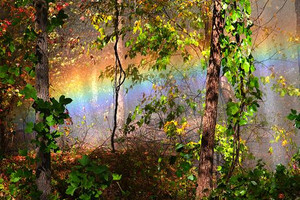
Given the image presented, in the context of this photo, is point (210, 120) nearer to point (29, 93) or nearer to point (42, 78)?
point (42, 78)

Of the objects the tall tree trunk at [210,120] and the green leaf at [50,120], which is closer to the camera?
the green leaf at [50,120]

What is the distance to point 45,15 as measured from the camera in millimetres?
3836

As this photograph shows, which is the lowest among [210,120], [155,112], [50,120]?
[50,120]

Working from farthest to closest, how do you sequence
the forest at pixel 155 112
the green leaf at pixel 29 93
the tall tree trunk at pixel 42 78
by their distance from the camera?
the tall tree trunk at pixel 42 78 < the forest at pixel 155 112 < the green leaf at pixel 29 93

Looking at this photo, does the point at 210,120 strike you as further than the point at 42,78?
Yes

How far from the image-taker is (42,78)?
149 inches

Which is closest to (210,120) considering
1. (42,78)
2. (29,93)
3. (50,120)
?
(42,78)

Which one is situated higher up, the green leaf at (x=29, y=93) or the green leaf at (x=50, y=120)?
the green leaf at (x=29, y=93)

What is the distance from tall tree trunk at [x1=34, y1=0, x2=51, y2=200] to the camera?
3.69 metres

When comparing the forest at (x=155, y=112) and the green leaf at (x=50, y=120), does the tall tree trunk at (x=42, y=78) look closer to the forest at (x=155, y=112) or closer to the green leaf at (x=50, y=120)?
the forest at (x=155, y=112)

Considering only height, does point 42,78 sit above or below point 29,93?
above

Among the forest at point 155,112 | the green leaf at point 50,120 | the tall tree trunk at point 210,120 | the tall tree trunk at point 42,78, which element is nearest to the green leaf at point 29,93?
the forest at point 155,112

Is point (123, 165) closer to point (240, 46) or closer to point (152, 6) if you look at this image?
point (152, 6)

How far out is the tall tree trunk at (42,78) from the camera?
12.1ft
